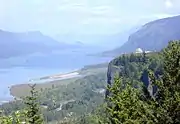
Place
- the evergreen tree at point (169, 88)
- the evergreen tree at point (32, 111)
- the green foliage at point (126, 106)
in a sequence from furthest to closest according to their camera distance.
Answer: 1. the evergreen tree at point (32, 111)
2. the green foliage at point (126, 106)
3. the evergreen tree at point (169, 88)

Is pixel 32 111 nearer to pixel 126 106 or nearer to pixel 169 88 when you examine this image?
pixel 126 106

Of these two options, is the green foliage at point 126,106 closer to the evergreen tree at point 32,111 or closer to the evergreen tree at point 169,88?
the evergreen tree at point 169,88

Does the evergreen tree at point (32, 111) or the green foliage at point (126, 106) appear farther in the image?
the evergreen tree at point (32, 111)

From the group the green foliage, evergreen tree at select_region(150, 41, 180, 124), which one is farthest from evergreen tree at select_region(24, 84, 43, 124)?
evergreen tree at select_region(150, 41, 180, 124)

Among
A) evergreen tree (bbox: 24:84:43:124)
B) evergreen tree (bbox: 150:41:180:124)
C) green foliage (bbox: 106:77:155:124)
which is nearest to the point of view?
evergreen tree (bbox: 150:41:180:124)

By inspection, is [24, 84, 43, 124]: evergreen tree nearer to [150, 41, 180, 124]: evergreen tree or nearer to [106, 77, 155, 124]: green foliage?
[106, 77, 155, 124]: green foliage

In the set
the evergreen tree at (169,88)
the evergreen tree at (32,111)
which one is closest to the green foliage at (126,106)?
the evergreen tree at (169,88)

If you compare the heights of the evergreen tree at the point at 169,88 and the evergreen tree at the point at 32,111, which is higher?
the evergreen tree at the point at 169,88

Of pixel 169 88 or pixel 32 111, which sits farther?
pixel 32 111

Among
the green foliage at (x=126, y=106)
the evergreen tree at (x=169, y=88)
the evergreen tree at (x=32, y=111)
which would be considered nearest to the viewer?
the evergreen tree at (x=169, y=88)

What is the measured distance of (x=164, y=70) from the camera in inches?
813

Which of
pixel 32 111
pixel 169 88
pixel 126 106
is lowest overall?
pixel 32 111

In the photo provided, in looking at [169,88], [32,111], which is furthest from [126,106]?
[32,111]

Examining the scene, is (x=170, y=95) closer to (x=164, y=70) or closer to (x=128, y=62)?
(x=164, y=70)
